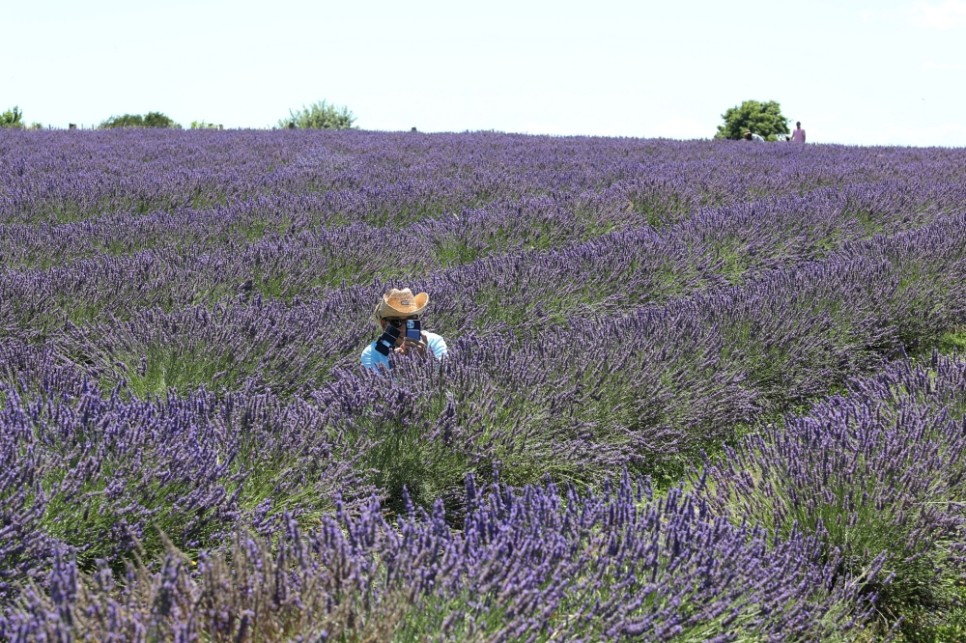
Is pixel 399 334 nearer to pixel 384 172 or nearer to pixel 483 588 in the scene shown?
pixel 483 588

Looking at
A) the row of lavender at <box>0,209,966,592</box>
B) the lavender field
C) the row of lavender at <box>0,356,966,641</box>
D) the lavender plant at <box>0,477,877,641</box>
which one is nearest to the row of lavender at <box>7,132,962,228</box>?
the lavender field

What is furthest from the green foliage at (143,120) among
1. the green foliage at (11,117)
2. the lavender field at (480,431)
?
the lavender field at (480,431)

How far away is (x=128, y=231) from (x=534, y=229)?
2915 mm

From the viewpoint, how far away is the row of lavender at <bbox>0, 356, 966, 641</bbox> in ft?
5.18

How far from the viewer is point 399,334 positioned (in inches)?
147

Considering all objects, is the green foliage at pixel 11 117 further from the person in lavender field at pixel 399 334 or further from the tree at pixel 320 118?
the person in lavender field at pixel 399 334

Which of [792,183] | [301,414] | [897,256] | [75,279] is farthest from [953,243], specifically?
[75,279]

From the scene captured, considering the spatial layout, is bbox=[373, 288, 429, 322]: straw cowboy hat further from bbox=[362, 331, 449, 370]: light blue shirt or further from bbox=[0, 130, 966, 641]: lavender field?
bbox=[0, 130, 966, 641]: lavender field

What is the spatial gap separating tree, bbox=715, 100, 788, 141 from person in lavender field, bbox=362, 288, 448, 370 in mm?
42083

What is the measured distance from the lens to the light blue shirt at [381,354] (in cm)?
365

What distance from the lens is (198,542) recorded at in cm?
245

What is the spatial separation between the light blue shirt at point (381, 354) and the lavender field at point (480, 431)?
0.08m

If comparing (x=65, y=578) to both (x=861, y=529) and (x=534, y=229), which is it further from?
(x=534, y=229)

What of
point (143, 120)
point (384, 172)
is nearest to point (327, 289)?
point (384, 172)
